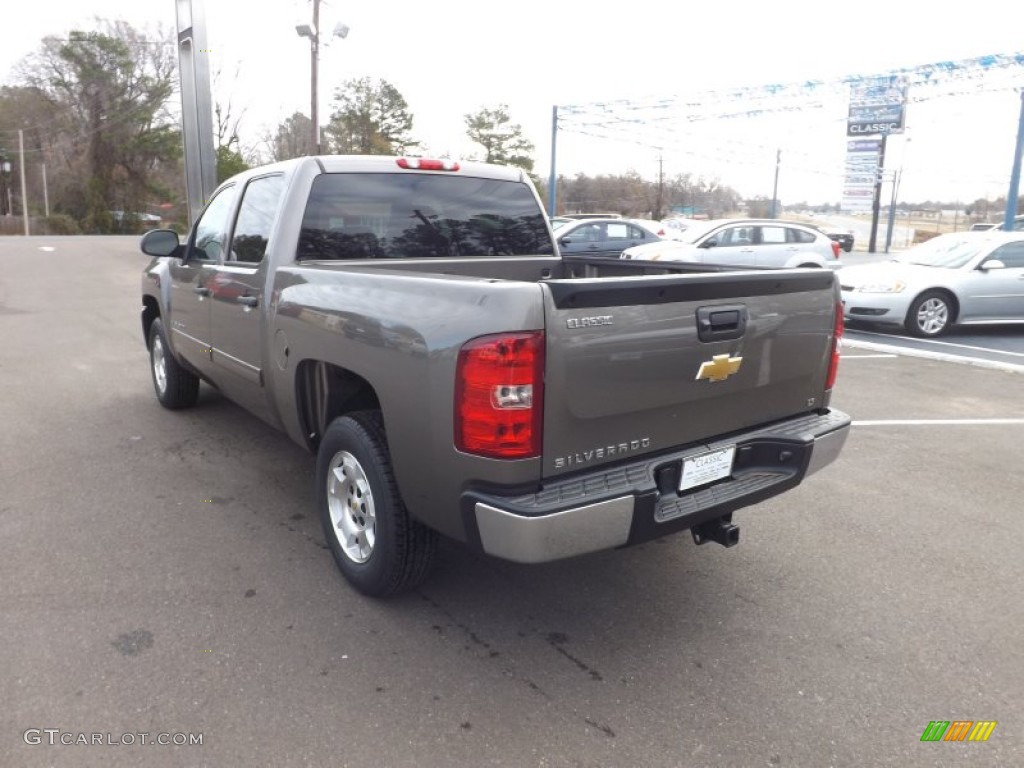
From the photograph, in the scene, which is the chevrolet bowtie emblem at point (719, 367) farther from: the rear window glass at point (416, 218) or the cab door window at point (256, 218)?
the cab door window at point (256, 218)

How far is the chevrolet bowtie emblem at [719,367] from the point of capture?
2.81 m

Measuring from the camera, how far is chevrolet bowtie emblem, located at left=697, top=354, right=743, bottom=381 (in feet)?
9.21

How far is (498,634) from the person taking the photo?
9.90ft

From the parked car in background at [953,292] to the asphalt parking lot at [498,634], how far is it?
20.8 feet

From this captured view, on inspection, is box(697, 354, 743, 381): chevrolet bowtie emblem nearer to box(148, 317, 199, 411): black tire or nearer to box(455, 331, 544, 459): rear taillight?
box(455, 331, 544, 459): rear taillight

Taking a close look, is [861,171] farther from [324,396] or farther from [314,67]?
[324,396]

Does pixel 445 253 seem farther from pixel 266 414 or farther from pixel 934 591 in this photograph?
pixel 934 591

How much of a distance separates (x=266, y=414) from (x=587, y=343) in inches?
91.9

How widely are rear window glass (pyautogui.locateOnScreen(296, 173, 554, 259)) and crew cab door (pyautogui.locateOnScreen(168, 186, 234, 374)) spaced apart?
1117 millimetres

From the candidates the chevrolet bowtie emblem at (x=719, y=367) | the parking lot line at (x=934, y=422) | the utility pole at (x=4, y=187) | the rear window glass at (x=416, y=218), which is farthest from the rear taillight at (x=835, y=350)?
the utility pole at (x=4, y=187)

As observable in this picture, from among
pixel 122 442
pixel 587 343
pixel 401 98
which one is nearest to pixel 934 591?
pixel 587 343

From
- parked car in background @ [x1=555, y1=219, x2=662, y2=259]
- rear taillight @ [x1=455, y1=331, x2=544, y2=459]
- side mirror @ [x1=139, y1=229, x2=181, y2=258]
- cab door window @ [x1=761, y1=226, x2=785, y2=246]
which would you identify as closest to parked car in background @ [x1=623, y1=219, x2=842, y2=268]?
cab door window @ [x1=761, y1=226, x2=785, y2=246]

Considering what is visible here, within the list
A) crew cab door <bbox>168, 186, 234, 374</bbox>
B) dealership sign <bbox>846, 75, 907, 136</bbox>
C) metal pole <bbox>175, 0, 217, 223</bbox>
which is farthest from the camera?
dealership sign <bbox>846, 75, 907, 136</bbox>

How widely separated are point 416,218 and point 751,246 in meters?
12.2
